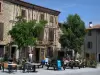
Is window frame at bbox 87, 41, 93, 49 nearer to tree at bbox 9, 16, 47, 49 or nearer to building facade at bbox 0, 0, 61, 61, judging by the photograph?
building facade at bbox 0, 0, 61, 61

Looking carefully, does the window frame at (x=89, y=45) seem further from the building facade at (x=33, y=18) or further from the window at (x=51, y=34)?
the window at (x=51, y=34)

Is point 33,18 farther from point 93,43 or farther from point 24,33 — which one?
point 93,43

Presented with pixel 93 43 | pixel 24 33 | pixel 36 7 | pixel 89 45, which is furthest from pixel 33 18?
pixel 89 45

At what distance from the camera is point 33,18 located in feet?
139

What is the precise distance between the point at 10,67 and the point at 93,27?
41896 mm

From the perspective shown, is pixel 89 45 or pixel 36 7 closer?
pixel 36 7

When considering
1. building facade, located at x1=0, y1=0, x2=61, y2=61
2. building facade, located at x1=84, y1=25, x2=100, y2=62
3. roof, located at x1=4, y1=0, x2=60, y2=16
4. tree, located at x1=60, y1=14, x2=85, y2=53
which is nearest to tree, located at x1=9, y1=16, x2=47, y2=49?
building facade, located at x1=0, y1=0, x2=61, y2=61

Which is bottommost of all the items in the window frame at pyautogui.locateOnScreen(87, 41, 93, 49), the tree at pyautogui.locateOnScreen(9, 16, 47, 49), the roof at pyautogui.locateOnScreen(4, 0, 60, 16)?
the window frame at pyautogui.locateOnScreen(87, 41, 93, 49)

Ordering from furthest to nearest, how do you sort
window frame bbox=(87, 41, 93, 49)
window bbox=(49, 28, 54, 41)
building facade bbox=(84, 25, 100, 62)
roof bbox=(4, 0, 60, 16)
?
window frame bbox=(87, 41, 93, 49) → building facade bbox=(84, 25, 100, 62) → window bbox=(49, 28, 54, 41) → roof bbox=(4, 0, 60, 16)

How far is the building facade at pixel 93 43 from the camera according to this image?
2414 inches

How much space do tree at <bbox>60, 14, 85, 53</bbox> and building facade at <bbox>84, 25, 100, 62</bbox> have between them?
43.6 feet

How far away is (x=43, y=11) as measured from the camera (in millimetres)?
44375

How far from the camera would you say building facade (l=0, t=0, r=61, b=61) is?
36906 mm

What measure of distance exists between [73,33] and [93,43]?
49.9 feet
